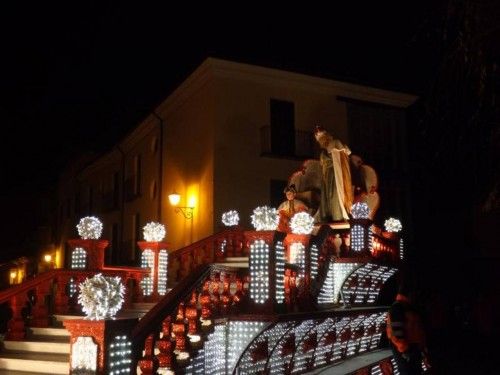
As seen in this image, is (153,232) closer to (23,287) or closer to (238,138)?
(23,287)

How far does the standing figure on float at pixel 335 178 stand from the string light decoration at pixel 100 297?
30.6 ft

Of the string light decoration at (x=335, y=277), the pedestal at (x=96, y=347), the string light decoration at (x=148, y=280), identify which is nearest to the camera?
the pedestal at (x=96, y=347)

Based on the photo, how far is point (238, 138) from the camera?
21828 mm

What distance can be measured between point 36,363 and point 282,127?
48.3ft

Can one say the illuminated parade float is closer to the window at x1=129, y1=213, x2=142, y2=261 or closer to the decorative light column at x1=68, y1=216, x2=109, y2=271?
the decorative light column at x1=68, y1=216, x2=109, y2=271

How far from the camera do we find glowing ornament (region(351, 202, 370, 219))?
15.1m

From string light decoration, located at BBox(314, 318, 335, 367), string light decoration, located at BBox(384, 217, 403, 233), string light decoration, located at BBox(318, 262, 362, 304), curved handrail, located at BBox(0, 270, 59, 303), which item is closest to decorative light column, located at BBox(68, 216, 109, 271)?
curved handrail, located at BBox(0, 270, 59, 303)

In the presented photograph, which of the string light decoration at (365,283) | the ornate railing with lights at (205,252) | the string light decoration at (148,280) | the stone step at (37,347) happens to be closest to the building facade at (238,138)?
the ornate railing with lights at (205,252)

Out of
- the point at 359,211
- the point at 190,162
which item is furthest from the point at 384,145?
the point at 359,211

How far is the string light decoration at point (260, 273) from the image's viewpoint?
1048cm

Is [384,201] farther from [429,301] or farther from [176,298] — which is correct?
[176,298]

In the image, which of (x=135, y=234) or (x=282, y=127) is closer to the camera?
(x=282, y=127)

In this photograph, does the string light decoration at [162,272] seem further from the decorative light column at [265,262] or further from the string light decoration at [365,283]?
the string light decoration at [365,283]

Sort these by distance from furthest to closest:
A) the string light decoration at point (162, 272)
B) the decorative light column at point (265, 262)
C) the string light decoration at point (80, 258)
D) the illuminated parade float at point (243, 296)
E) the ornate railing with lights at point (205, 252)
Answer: the ornate railing with lights at point (205, 252)
the string light decoration at point (162, 272)
the string light decoration at point (80, 258)
the decorative light column at point (265, 262)
the illuminated parade float at point (243, 296)
